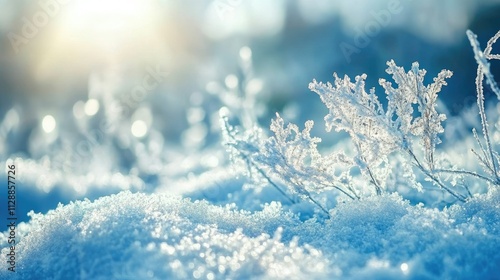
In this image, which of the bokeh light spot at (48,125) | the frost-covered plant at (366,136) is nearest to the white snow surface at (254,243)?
the frost-covered plant at (366,136)

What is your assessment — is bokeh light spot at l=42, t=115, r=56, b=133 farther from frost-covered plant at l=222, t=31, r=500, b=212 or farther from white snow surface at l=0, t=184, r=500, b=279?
frost-covered plant at l=222, t=31, r=500, b=212

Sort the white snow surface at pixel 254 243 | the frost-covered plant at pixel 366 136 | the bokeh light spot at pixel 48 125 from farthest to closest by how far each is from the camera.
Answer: the bokeh light spot at pixel 48 125, the frost-covered plant at pixel 366 136, the white snow surface at pixel 254 243

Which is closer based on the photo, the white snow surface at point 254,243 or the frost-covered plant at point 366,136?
the white snow surface at point 254,243

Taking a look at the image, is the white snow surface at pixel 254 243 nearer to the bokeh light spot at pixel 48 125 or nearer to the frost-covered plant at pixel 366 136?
the frost-covered plant at pixel 366 136

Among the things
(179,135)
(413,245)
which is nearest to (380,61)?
(179,135)

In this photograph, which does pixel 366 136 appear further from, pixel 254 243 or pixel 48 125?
pixel 48 125

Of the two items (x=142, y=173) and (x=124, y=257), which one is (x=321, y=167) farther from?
(x=142, y=173)
